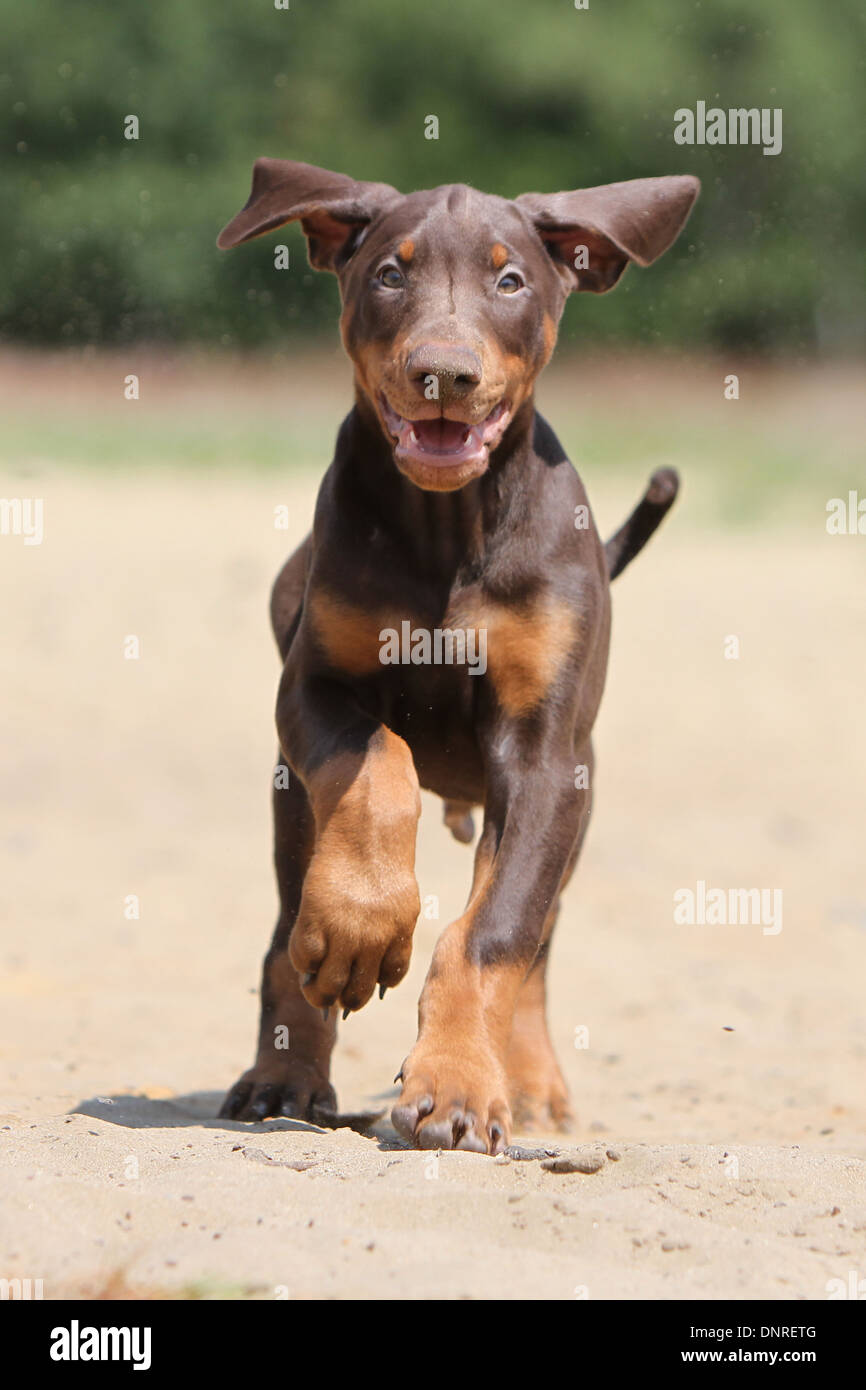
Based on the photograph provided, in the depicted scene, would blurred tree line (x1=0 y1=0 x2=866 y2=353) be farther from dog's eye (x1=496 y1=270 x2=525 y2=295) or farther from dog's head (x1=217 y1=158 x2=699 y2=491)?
dog's eye (x1=496 y1=270 x2=525 y2=295)

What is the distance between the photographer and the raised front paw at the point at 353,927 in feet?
13.0

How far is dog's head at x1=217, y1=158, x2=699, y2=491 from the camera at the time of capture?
4.14 m

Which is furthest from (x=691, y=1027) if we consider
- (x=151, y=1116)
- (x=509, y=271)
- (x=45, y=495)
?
(x=45, y=495)

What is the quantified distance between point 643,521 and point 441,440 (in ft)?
5.14

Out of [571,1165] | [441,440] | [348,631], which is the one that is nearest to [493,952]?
[571,1165]

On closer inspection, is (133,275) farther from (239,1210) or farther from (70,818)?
(239,1210)

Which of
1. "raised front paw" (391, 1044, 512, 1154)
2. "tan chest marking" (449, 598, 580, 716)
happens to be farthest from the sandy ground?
"tan chest marking" (449, 598, 580, 716)

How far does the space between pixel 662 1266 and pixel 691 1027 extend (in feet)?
12.7

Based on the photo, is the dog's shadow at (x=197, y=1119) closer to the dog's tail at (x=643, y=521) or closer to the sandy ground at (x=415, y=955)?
the sandy ground at (x=415, y=955)

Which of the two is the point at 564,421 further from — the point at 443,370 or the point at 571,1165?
the point at 571,1165

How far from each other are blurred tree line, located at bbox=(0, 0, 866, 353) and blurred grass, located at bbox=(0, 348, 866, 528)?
2023 mm

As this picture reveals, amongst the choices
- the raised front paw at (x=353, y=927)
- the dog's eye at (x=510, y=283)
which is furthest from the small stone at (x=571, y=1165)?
the dog's eye at (x=510, y=283)

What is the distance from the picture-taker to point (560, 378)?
2573 cm

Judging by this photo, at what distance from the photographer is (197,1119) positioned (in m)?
4.81
